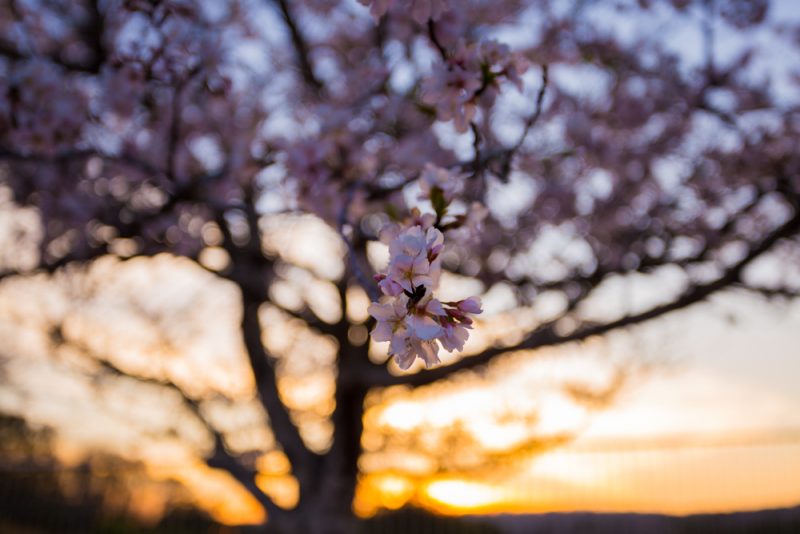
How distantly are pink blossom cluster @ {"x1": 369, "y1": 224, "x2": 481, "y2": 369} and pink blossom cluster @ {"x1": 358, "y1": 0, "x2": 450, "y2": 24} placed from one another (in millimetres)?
722

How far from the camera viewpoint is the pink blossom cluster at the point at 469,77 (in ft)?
5.38

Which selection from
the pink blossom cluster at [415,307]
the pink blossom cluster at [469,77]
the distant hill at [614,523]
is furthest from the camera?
the distant hill at [614,523]

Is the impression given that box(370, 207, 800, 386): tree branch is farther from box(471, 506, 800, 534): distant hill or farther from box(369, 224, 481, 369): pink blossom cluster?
box(471, 506, 800, 534): distant hill

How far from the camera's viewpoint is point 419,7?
1572mm

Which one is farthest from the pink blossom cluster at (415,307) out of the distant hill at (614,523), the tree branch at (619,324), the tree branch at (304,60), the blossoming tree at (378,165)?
the distant hill at (614,523)

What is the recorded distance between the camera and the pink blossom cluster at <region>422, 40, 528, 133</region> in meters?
1.64

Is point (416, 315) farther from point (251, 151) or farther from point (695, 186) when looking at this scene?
point (695, 186)

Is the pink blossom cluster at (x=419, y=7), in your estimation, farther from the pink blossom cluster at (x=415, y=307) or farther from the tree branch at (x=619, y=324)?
the tree branch at (x=619, y=324)

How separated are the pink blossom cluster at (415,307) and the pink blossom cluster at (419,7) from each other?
722 mm

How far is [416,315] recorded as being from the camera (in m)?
1.05

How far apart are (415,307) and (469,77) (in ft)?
2.69

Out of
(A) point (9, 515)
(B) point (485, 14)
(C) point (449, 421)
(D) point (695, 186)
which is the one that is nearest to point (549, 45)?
(B) point (485, 14)

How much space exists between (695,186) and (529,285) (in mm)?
1635

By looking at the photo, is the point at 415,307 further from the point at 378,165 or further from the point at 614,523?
the point at 614,523
